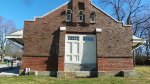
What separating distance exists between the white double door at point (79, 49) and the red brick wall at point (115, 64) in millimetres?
883

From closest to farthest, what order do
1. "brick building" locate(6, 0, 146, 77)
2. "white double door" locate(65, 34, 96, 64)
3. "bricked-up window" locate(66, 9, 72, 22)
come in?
1. "brick building" locate(6, 0, 146, 77)
2. "white double door" locate(65, 34, 96, 64)
3. "bricked-up window" locate(66, 9, 72, 22)

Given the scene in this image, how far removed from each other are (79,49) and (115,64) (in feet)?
10.1

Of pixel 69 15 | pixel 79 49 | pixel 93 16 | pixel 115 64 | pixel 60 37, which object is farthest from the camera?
pixel 93 16

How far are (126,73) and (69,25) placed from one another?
5850 mm

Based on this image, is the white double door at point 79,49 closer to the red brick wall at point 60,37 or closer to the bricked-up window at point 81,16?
the red brick wall at point 60,37

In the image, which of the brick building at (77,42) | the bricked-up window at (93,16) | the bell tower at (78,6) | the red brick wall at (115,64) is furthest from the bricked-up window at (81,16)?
the red brick wall at (115,64)

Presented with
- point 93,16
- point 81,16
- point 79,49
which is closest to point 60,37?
point 79,49

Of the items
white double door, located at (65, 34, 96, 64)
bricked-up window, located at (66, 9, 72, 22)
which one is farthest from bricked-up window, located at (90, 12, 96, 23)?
bricked-up window, located at (66, 9, 72, 22)

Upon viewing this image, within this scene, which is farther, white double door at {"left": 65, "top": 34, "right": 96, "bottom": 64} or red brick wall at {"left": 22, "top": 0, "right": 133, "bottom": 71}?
white double door at {"left": 65, "top": 34, "right": 96, "bottom": 64}

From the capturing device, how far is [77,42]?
74.7 feet

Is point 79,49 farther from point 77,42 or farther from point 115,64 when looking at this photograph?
point 115,64

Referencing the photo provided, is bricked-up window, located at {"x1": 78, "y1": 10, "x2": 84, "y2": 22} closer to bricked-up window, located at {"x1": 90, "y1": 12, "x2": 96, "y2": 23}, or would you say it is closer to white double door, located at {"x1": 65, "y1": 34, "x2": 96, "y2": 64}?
bricked-up window, located at {"x1": 90, "y1": 12, "x2": 96, "y2": 23}

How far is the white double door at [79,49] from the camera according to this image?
22688 mm

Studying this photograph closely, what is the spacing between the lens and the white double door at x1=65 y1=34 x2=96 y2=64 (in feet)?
74.4
